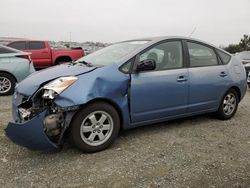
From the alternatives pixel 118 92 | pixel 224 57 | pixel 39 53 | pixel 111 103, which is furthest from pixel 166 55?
pixel 39 53

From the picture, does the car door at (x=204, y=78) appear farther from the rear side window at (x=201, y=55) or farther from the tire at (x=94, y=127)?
the tire at (x=94, y=127)

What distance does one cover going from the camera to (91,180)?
3123 mm

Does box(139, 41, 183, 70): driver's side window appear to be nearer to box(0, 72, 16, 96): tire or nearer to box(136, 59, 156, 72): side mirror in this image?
box(136, 59, 156, 72): side mirror

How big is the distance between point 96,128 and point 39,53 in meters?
9.89

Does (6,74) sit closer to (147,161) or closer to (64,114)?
(64,114)

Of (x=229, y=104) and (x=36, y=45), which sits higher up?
(x=36, y=45)

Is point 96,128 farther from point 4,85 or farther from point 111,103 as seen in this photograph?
point 4,85

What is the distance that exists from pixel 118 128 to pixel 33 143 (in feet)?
3.67

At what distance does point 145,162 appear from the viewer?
11.7 feet

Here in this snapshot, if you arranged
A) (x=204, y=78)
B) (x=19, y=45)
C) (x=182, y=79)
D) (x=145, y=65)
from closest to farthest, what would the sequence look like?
(x=145, y=65), (x=182, y=79), (x=204, y=78), (x=19, y=45)

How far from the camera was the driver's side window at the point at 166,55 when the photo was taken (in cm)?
441

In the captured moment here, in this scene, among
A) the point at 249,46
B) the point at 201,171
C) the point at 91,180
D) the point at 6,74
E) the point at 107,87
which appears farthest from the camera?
the point at 249,46

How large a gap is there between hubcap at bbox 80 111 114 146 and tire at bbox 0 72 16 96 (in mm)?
4766

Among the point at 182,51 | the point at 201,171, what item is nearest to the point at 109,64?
the point at 182,51
